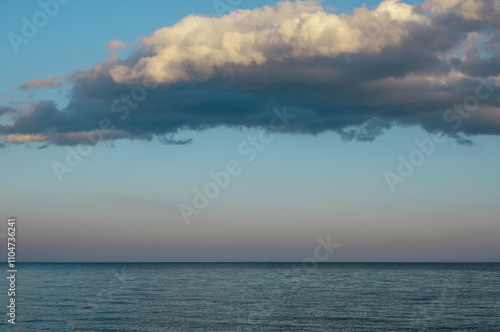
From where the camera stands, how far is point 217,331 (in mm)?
51219

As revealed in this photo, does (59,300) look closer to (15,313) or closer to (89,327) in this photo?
(15,313)

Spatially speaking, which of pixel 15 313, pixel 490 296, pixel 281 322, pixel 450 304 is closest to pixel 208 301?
pixel 281 322

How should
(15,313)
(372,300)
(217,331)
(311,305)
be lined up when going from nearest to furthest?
1. (217,331)
2. (15,313)
3. (311,305)
4. (372,300)

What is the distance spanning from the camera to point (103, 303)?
243 ft

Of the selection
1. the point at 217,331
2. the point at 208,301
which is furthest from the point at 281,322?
the point at 208,301

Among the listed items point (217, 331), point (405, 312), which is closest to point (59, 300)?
point (217, 331)

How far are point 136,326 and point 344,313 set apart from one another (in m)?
26.4

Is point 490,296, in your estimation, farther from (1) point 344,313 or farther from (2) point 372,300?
(1) point 344,313

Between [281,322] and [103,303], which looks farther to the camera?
[103,303]

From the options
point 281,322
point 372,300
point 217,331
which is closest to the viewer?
point 217,331

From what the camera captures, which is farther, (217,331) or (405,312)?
(405,312)

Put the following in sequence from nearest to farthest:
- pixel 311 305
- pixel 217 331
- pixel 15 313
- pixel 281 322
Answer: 1. pixel 217 331
2. pixel 281 322
3. pixel 15 313
4. pixel 311 305

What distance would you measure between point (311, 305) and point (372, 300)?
1192 centimetres

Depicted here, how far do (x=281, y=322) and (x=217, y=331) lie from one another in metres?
8.93
